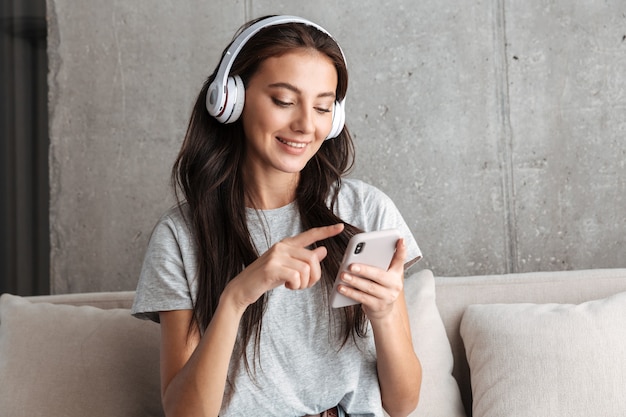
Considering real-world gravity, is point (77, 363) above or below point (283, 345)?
below

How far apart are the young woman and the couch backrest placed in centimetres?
53

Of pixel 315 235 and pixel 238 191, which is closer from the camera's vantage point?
pixel 315 235

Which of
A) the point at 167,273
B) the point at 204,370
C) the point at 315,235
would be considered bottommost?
the point at 204,370

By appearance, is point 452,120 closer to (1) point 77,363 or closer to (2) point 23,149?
→ (1) point 77,363

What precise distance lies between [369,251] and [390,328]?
27cm

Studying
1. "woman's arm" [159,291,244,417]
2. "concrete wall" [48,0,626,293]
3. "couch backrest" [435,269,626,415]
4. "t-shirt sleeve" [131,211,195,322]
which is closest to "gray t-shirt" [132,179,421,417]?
"t-shirt sleeve" [131,211,195,322]

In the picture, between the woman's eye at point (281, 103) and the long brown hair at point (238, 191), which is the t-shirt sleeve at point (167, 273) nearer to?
the long brown hair at point (238, 191)

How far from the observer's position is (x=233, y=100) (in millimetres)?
1580

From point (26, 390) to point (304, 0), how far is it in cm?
151

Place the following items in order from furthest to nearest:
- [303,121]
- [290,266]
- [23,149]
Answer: [23,149]
[303,121]
[290,266]

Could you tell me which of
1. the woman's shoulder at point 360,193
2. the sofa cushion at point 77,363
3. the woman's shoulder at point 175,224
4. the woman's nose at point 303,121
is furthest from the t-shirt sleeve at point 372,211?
the sofa cushion at point 77,363

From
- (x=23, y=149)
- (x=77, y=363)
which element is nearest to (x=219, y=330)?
(x=77, y=363)

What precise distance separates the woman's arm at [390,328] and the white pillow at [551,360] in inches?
13.1

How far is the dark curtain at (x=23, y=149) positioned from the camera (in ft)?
9.07
